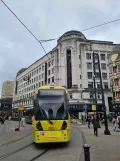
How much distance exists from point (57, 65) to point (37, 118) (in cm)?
5226

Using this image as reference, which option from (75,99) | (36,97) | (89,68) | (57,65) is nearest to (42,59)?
(57,65)

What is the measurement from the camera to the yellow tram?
1040cm

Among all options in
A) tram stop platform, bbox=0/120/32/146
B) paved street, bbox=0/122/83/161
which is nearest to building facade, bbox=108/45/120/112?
tram stop platform, bbox=0/120/32/146

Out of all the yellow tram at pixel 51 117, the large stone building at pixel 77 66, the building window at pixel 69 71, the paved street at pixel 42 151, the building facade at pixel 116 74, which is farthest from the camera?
the building window at pixel 69 71

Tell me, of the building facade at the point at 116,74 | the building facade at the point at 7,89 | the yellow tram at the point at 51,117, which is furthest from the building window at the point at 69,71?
the building facade at the point at 7,89

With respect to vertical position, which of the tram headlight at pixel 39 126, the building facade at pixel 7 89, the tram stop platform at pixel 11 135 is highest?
the building facade at pixel 7 89

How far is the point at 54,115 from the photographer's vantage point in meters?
10.8

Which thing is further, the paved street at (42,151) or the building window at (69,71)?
the building window at (69,71)

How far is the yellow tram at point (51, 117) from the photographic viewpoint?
1040cm

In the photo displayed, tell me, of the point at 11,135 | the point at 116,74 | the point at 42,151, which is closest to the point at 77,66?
the point at 116,74

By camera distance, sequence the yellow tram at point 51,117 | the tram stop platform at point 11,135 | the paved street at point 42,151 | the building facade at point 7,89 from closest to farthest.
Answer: the paved street at point 42,151
the yellow tram at point 51,117
the tram stop platform at point 11,135
the building facade at point 7,89

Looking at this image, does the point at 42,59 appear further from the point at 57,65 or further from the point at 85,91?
the point at 85,91

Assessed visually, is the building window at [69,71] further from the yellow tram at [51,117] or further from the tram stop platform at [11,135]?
the yellow tram at [51,117]

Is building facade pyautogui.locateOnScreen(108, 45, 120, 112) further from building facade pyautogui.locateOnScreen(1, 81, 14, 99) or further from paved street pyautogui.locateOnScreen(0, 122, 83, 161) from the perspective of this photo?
building facade pyautogui.locateOnScreen(1, 81, 14, 99)
